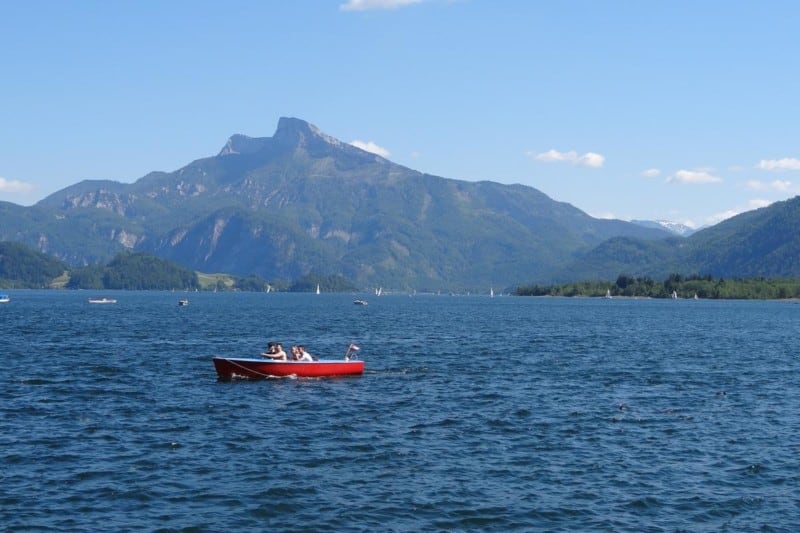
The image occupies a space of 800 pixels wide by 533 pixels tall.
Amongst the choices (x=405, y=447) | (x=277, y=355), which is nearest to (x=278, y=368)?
(x=277, y=355)

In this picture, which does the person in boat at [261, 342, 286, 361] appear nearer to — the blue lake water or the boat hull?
the boat hull

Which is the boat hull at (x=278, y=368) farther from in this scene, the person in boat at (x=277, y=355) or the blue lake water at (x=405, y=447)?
the blue lake water at (x=405, y=447)

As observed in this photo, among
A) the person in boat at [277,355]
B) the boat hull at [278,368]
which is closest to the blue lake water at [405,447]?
the boat hull at [278,368]

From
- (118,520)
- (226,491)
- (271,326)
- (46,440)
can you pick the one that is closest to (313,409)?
(46,440)

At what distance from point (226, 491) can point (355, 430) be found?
14455 mm

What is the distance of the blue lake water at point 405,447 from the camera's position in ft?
119

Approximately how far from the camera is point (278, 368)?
250 ft

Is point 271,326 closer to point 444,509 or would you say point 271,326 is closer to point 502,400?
point 502,400

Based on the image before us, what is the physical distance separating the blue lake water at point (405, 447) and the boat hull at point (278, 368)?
1.19m

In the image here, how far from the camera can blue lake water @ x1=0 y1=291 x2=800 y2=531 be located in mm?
36188

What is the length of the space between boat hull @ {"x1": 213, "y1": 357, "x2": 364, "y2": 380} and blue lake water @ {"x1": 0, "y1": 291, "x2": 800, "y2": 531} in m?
1.19

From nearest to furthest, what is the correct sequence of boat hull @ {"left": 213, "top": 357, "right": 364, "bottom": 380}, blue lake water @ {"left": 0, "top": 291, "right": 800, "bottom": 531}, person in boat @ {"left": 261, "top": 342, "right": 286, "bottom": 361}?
1. blue lake water @ {"left": 0, "top": 291, "right": 800, "bottom": 531}
2. boat hull @ {"left": 213, "top": 357, "right": 364, "bottom": 380}
3. person in boat @ {"left": 261, "top": 342, "right": 286, "bottom": 361}

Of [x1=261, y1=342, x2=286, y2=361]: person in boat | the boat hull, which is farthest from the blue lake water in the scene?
[x1=261, y1=342, x2=286, y2=361]: person in boat

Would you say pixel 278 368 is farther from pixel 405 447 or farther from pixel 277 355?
pixel 405 447
